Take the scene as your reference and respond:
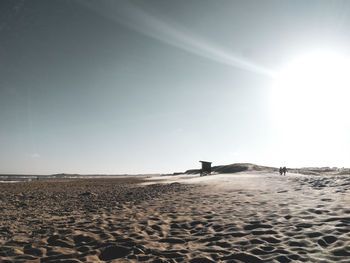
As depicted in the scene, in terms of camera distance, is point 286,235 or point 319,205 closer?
point 286,235

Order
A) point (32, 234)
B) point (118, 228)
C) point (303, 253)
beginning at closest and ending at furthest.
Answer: point (303, 253), point (32, 234), point (118, 228)

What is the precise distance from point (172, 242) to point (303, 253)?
321 cm

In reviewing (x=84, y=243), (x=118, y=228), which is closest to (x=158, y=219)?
(x=118, y=228)

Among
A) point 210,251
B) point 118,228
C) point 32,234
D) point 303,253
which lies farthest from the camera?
point 118,228

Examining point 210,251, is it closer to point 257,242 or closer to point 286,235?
point 257,242

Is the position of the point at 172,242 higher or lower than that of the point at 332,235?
lower

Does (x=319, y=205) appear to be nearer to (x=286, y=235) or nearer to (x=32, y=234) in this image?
(x=286, y=235)

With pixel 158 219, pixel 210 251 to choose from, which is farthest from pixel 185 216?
pixel 210 251

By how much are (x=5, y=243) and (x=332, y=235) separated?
28.5ft

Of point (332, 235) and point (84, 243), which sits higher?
point (332, 235)

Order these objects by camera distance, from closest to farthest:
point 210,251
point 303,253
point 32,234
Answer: point 303,253 → point 210,251 → point 32,234

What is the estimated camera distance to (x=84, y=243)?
6.17 metres

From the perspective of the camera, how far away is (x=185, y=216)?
8.60 metres

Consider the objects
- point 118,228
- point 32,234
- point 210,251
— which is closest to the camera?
point 210,251
